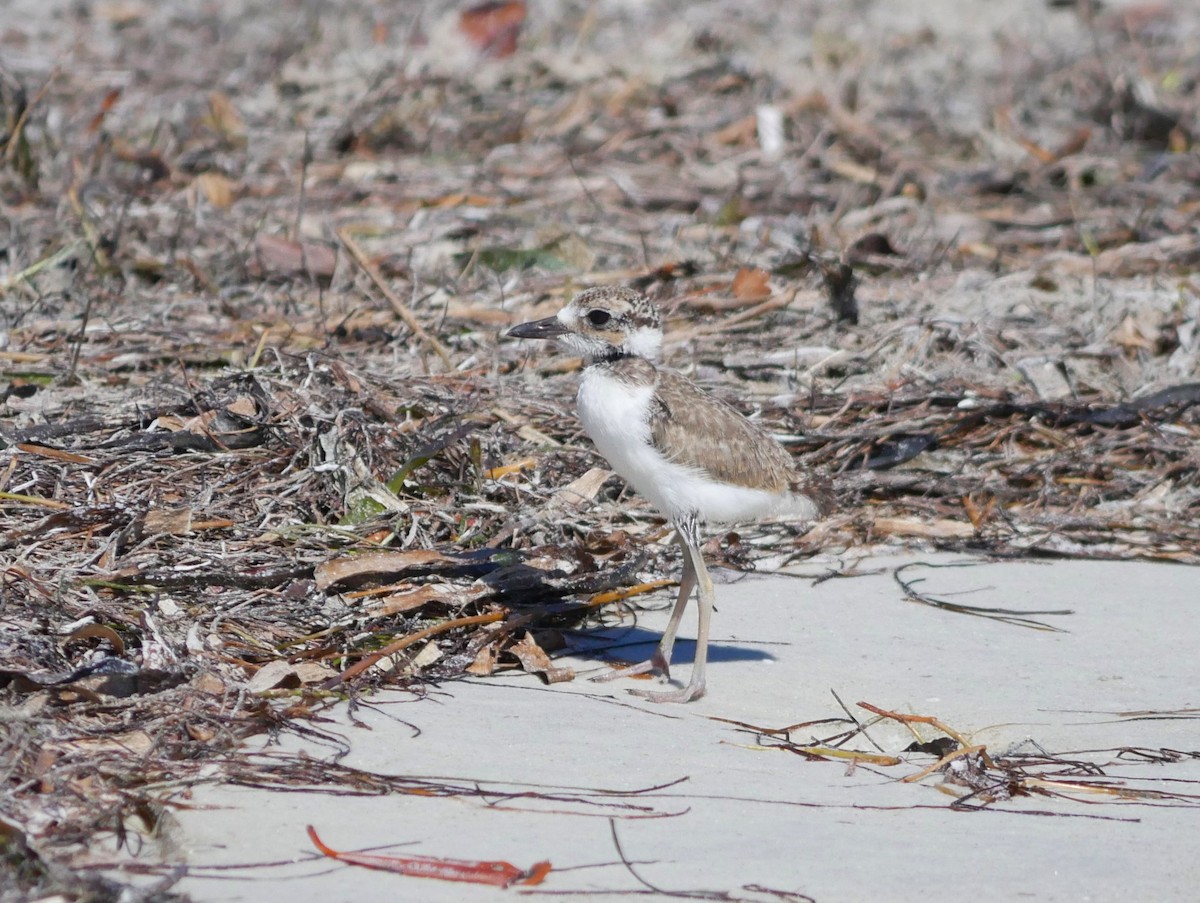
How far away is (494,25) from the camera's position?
35.8ft

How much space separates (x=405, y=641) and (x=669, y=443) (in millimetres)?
1002

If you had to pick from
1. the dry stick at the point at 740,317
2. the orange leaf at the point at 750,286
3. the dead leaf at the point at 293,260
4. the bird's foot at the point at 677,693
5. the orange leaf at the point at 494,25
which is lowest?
the bird's foot at the point at 677,693

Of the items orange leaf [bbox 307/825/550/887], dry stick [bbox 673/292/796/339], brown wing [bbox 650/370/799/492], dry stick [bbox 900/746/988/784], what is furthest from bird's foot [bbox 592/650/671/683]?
dry stick [bbox 673/292/796/339]

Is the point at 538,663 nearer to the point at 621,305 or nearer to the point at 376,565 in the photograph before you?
the point at 376,565

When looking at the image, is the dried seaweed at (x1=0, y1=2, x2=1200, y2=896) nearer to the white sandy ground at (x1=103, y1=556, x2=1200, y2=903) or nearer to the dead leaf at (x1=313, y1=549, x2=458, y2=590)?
the dead leaf at (x1=313, y1=549, x2=458, y2=590)

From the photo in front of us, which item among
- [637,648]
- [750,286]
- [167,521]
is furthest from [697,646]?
[750,286]

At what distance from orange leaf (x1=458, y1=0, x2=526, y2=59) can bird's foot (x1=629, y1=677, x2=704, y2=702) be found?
7322 millimetres

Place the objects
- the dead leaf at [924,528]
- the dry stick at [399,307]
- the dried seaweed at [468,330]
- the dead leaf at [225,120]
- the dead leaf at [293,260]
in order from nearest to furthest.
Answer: the dried seaweed at [468,330] < the dead leaf at [924,528] < the dry stick at [399,307] < the dead leaf at [293,260] < the dead leaf at [225,120]

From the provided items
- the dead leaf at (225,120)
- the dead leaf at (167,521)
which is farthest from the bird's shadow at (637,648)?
the dead leaf at (225,120)

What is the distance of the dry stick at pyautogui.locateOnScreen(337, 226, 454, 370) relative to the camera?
629 cm

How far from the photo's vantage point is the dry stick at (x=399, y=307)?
6.29m

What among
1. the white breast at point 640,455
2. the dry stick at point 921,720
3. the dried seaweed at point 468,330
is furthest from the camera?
the white breast at point 640,455

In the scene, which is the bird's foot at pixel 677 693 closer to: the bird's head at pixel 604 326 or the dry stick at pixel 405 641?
the dry stick at pixel 405 641

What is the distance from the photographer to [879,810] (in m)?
3.40
